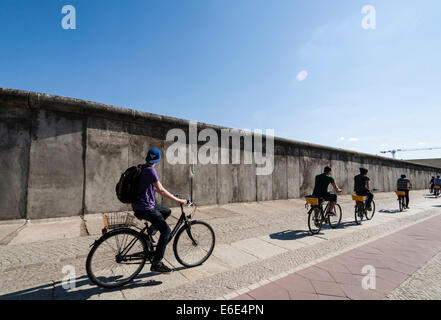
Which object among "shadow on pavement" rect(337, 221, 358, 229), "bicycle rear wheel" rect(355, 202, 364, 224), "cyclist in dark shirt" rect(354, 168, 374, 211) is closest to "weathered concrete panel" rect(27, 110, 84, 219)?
"shadow on pavement" rect(337, 221, 358, 229)

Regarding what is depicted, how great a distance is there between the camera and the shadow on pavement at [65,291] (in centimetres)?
251

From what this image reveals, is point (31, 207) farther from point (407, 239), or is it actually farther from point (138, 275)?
point (407, 239)

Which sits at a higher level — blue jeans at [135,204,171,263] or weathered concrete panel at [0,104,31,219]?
weathered concrete panel at [0,104,31,219]

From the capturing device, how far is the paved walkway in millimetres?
2613

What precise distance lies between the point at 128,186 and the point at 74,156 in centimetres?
475

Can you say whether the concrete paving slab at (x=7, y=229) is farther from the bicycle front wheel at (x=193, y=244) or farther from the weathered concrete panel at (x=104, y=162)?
the bicycle front wheel at (x=193, y=244)

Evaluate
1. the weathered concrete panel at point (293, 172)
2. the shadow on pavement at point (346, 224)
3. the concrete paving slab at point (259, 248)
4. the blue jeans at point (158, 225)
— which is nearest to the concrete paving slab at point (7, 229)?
the blue jeans at point (158, 225)

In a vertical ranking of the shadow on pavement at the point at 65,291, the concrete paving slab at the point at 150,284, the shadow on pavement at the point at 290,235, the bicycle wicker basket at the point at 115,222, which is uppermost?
the bicycle wicker basket at the point at 115,222

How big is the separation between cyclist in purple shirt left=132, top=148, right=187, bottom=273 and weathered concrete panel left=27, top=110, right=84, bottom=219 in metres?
4.49

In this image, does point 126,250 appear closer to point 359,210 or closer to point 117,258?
point 117,258

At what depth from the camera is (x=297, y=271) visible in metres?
3.24

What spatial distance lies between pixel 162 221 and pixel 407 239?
229 inches

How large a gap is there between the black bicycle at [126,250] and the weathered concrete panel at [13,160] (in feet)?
14.9

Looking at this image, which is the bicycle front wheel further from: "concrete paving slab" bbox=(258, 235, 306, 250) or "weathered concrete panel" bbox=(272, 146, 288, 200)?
"weathered concrete panel" bbox=(272, 146, 288, 200)
